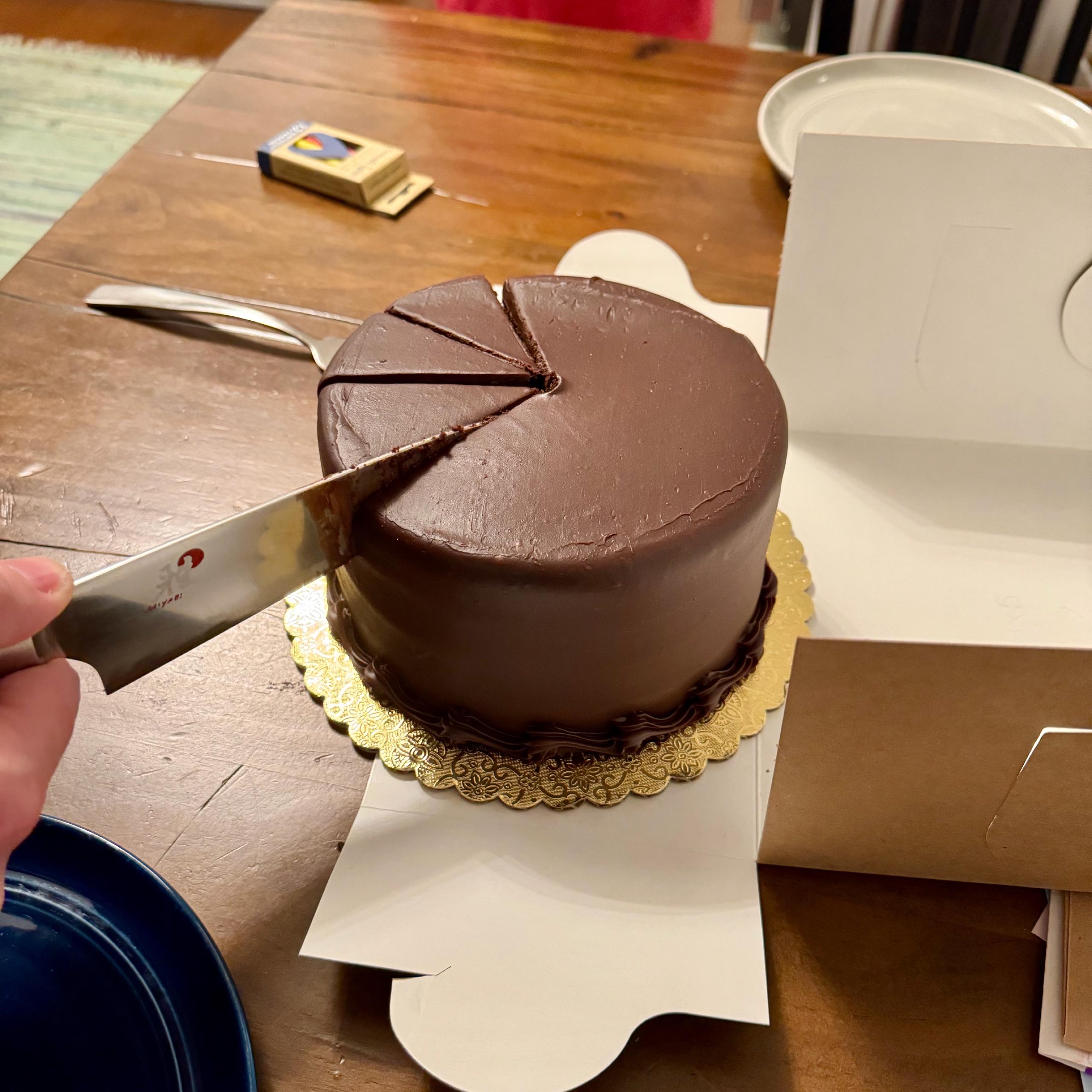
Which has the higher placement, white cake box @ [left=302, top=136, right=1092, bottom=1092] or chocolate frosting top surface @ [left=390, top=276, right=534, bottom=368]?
chocolate frosting top surface @ [left=390, top=276, right=534, bottom=368]

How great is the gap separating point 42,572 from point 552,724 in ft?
1.90

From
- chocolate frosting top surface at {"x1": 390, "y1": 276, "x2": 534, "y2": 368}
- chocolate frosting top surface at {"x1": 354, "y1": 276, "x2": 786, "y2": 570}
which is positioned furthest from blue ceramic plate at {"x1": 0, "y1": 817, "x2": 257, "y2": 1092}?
chocolate frosting top surface at {"x1": 390, "y1": 276, "x2": 534, "y2": 368}

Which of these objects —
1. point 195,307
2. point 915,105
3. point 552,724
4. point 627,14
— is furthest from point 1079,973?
point 627,14

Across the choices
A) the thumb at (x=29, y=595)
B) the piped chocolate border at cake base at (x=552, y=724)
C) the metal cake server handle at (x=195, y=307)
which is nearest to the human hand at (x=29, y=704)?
the thumb at (x=29, y=595)

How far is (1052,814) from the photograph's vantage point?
93cm

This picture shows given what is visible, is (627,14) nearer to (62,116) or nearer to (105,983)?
(62,116)

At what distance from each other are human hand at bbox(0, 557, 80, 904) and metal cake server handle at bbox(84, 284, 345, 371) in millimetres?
843

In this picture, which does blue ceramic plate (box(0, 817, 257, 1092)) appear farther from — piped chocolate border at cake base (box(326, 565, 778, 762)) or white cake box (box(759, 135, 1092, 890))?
white cake box (box(759, 135, 1092, 890))

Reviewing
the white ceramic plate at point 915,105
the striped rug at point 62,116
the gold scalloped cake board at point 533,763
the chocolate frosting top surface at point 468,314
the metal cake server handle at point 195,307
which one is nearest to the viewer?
the gold scalloped cake board at point 533,763

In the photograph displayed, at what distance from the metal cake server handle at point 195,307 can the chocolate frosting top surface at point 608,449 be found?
1.66 feet

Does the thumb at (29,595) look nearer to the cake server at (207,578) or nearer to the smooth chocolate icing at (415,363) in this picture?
the cake server at (207,578)

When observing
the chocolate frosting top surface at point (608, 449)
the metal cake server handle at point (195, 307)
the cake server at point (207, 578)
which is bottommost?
the metal cake server handle at point (195, 307)

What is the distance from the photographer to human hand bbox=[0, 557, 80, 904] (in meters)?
0.77

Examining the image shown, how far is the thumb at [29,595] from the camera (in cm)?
80
